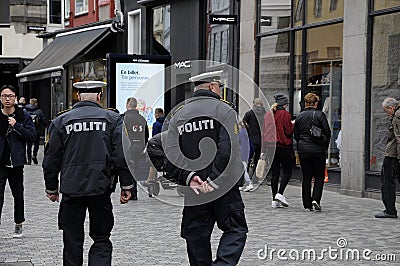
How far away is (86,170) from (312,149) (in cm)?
673

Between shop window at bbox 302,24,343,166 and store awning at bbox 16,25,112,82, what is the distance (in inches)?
447

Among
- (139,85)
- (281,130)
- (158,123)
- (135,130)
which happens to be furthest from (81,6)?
(281,130)

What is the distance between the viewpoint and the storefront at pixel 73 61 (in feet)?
92.3

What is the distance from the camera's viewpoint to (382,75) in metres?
15.6

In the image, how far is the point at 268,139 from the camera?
15.1m

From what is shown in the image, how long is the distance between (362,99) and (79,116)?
9.33 metres

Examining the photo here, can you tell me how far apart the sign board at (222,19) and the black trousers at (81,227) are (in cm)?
1312

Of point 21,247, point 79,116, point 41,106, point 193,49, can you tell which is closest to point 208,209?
point 79,116

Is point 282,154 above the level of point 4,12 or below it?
below

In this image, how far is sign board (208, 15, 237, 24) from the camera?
2032 centimetres

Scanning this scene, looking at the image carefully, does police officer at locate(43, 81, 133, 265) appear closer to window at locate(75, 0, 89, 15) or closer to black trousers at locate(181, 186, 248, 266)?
black trousers at locate(181, 186, 248, 266)

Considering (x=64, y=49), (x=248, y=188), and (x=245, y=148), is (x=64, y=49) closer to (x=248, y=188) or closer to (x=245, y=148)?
(x=248, y=188)

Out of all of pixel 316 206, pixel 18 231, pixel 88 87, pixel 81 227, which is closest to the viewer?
pixel 81 227

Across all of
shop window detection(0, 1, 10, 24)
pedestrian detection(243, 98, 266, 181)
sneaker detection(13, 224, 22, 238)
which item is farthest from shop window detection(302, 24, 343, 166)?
shop window detection(0, 1, 10, 24)
